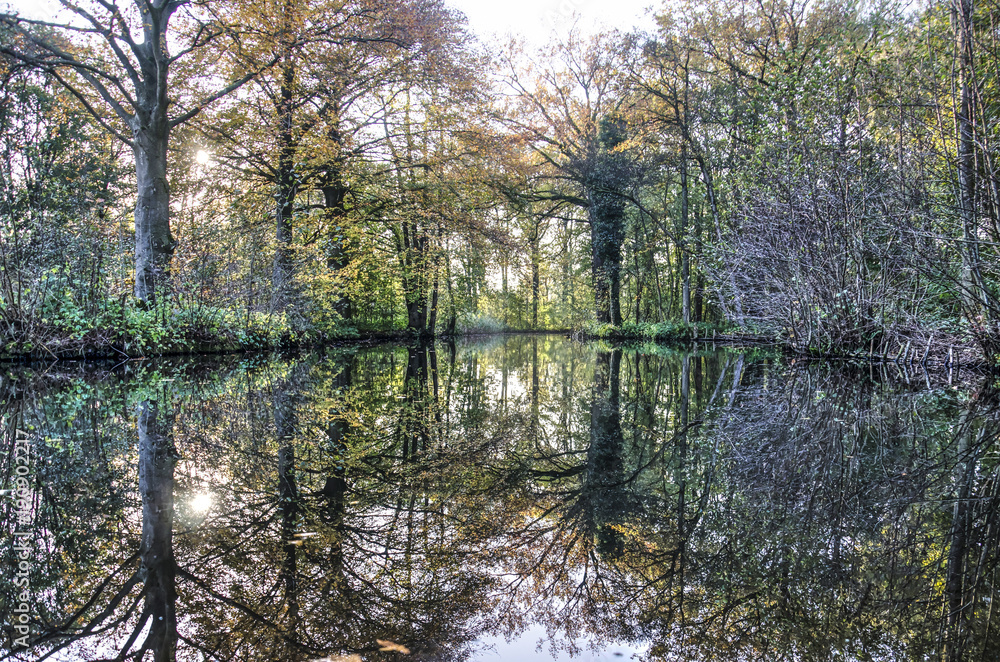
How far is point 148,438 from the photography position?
327 cm

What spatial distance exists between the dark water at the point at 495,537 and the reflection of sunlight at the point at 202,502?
12 mm

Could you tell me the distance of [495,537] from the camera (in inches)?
76.3

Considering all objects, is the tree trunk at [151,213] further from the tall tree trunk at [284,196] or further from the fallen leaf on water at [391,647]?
the fallen leaf on water at [391,647]

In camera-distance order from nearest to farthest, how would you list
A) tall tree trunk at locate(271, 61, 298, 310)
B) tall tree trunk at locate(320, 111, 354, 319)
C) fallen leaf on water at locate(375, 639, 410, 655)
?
fallen leaf on water at locate(375, 639, 410, 655)
tall tree trunk at locate(271, 61, 298, 310)
tall tree trunk at locate(320, 111, 354, 319)

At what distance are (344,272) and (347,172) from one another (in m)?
2.57

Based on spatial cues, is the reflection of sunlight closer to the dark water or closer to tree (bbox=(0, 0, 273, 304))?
the dark water

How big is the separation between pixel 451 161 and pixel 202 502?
12691 mm

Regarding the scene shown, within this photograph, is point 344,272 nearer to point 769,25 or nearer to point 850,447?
point 850,447

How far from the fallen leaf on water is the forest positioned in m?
6.36

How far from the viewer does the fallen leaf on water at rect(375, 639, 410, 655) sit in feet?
4.12

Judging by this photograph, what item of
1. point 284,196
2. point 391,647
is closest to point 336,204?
point 284,196

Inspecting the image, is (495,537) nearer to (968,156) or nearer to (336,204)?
(968,156)

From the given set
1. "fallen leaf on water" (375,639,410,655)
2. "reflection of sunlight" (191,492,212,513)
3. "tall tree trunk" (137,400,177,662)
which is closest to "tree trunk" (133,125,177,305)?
"tall tree trunk" (137,400,177,662)

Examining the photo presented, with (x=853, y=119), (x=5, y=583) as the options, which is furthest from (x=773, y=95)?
(x=5, y=583)
